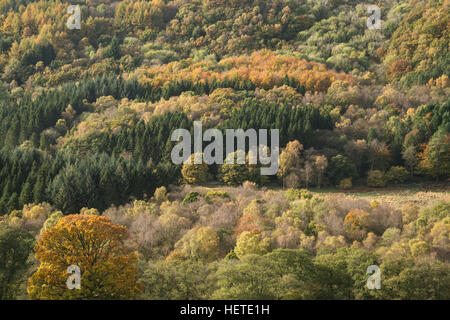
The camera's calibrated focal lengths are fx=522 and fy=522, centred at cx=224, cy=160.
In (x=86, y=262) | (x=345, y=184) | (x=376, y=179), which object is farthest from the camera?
(x=376, y=179)

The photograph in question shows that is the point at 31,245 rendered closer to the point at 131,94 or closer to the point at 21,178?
the point at 21,178

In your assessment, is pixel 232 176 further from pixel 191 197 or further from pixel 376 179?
pixel 376 179

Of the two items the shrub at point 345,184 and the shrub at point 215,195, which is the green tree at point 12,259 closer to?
the shrub at point 215,195

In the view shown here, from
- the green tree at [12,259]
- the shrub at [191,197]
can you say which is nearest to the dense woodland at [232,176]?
the green tree at [12,259]

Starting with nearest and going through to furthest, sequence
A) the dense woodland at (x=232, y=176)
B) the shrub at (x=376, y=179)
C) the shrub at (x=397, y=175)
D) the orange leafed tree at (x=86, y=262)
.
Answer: the orange leafed tree at (x=86, y=262)
the dense woodland at (x=232, y=176)
the shrub at (x=376, y=179)
the shrub at (x=397, y=175)

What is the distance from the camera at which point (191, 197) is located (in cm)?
8656

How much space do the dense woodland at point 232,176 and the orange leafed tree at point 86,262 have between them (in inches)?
6.1

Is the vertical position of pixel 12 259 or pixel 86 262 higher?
pixel 86 262

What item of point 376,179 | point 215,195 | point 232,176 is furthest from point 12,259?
point 376,179

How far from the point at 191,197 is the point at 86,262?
34.3m

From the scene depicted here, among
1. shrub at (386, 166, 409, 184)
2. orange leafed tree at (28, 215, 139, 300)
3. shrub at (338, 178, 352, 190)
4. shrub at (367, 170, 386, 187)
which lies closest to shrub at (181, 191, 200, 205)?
orange leafed tree at (28, 215, 139, 300)

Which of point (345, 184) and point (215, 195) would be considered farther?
point (345, 184)

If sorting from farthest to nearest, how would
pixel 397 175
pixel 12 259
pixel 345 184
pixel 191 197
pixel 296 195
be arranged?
pixel 397 175
pixel 345 184
pixel 191 197
pixel 296 195
pixel 12 259

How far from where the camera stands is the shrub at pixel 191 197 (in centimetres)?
8550
